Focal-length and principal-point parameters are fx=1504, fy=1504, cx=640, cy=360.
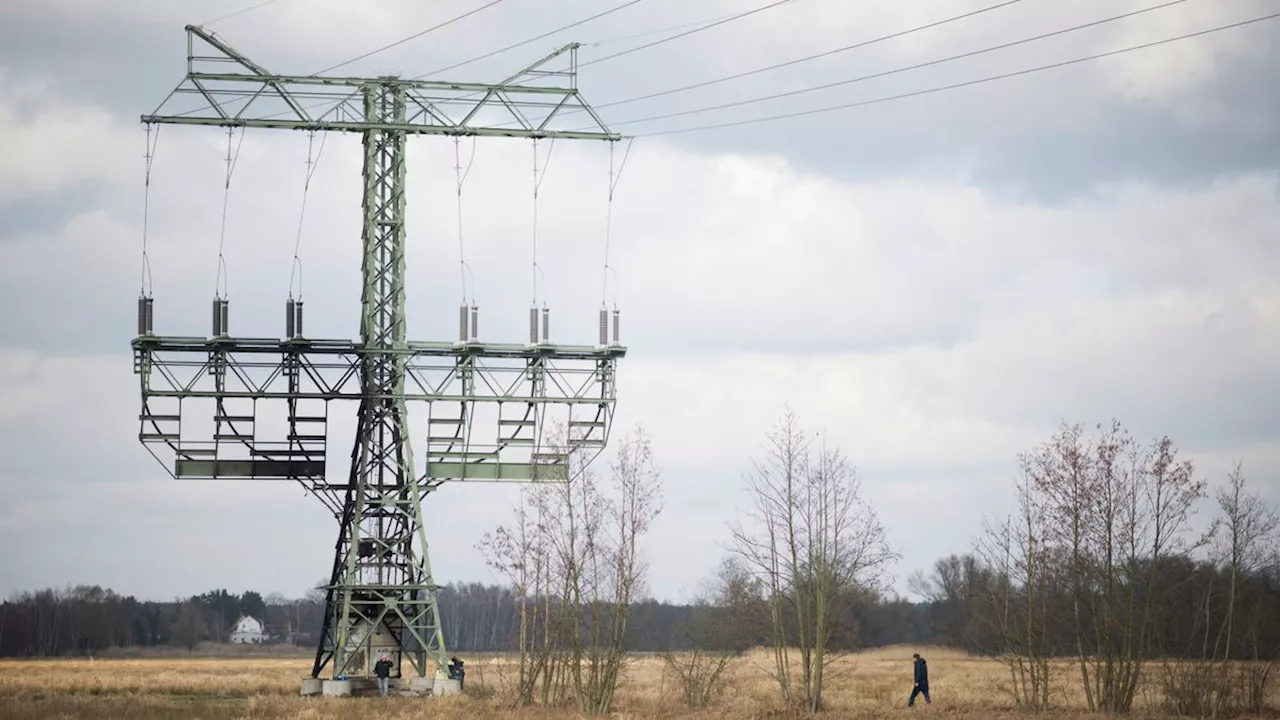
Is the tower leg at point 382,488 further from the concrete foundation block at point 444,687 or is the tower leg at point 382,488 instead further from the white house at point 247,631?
the white house at point 247,631

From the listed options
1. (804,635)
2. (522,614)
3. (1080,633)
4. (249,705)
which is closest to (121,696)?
(249,705)

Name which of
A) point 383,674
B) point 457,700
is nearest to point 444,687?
point 383,674

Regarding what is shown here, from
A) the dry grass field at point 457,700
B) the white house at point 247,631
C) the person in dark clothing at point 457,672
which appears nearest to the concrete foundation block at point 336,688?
the dry grass field at point 457,700

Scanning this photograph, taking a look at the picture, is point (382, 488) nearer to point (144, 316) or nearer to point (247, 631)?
point (144, 316)

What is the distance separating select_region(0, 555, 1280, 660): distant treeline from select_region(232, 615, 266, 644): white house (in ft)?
4.88

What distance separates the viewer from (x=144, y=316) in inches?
1951

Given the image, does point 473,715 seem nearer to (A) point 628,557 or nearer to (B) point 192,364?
(A) point 628,557

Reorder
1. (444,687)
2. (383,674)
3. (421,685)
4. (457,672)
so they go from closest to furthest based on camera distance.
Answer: (383,674), (444,687), (421,685), (457,672)

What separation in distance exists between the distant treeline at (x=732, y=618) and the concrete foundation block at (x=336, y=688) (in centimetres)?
468

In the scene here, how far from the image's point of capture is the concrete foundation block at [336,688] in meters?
48.6

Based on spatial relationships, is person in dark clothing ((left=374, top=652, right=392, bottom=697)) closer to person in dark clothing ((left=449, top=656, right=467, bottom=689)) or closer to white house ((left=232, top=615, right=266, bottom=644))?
person in dark clothing ((left=449, top=656, right=467, bottom=689))

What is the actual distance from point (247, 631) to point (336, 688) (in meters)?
129

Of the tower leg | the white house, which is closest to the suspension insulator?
the tower leg

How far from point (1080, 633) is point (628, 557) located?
13232 mm
